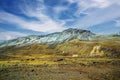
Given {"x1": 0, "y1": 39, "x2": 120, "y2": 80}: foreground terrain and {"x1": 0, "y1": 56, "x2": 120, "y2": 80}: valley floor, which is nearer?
{"x1": 0, "y1": 56, "x2": 120, "y2": 80}: valley floor

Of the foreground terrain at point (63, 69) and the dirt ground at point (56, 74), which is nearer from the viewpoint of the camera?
the dirt ground at point (56, 74)

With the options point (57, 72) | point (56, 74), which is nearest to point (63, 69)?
point (57, 72)

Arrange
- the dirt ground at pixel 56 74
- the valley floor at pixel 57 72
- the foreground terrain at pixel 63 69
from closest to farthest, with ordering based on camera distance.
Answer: the dirt ground at pixel 56 74, the valley floor at pixel 57 72, the foreground terrain at pixel 63 69

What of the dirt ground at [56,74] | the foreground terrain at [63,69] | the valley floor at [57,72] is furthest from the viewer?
the foreground terrain at [63,69]

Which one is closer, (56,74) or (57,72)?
(56,74)

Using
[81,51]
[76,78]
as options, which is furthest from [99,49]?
[76,78]

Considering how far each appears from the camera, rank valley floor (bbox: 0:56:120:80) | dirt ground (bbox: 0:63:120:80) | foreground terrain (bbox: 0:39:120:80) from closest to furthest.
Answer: dirt ground (bbox: 0:63:120:80) → valley floor (bbox: 0:56:120:80) → foreground terrain (bbox: 0:39:120:80)

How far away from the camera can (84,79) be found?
43000mm

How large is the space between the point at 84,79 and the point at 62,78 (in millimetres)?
5042

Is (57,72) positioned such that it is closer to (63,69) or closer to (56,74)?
(56,74)

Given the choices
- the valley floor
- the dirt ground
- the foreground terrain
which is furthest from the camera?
the foreground terrain

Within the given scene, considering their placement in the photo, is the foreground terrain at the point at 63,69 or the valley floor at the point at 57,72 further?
the foreground terrain at the point at 63,69

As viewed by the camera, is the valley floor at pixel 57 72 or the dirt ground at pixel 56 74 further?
the valley floor at pixel 57 72

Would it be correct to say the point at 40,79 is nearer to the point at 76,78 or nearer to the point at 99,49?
the point at 76,78
